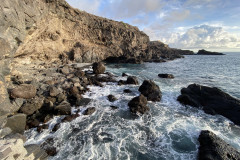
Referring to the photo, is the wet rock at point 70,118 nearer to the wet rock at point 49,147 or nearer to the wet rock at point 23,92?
the wet rock at point 49,147

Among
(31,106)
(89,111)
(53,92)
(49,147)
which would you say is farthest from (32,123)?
(89,111)

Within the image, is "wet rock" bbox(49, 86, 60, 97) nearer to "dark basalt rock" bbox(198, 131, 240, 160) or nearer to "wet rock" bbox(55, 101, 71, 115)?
"wet rock" bbox(55, 101, 71, 115)

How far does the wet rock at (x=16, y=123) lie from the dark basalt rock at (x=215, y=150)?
38.1 ft

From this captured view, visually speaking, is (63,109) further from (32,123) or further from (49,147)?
(49,147)

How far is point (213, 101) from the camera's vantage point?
480 inches

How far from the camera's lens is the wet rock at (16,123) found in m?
7.85

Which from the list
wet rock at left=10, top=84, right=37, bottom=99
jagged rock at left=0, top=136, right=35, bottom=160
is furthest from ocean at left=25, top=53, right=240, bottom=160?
wet rock at left=10, top=84, right=37, bottom=99

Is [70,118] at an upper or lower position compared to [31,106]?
lower

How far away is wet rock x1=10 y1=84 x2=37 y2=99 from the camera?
9758mm

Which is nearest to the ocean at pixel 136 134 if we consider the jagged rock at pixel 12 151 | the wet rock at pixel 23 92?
the jagged rock at pixel 12 151

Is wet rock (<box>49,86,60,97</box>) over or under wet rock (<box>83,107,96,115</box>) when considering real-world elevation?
over

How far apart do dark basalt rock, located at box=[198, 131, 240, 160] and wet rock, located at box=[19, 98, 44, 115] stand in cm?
1244

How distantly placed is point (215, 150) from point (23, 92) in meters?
14.5

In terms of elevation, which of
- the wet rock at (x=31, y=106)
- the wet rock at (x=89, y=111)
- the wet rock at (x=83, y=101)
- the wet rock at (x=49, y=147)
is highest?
the wet rock at (x=31, y=106)
